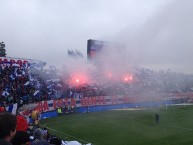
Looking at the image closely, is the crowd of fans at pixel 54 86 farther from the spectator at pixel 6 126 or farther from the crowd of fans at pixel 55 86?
the spectator at pixel 6 126

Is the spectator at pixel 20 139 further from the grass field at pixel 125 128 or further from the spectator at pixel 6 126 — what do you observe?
the grass field at pixel 125 128

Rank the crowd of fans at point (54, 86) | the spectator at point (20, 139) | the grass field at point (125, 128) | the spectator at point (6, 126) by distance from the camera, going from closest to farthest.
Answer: the spectator at point (6, 126) → the spectator at point (20, 139) → the grass field at point (125, 128) → the crowd of fans at point (54, 86)

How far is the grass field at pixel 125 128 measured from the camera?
24.4 m

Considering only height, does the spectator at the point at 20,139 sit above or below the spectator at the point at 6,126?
below

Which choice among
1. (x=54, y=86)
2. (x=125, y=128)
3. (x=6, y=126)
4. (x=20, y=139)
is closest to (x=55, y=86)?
(x=54, y=86)

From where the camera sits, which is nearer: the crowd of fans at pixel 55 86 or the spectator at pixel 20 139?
the spectator at pixel 20 139

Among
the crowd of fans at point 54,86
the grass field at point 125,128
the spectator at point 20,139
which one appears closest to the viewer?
the spectator at point 20,139

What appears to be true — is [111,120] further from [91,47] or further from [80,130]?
[91,47]

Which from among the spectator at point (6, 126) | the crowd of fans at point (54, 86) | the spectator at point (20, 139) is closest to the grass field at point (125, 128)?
the crowd of fans at point (54, 86)

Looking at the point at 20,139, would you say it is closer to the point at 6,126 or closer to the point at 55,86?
the point at 6,126

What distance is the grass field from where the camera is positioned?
79.9ft

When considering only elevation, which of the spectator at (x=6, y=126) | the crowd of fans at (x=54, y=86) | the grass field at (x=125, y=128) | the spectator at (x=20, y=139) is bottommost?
the grass field at (x=125, y=128)

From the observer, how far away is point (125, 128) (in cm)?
2920

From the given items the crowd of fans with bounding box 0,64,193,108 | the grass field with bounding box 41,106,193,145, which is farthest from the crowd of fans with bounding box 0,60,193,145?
the grass field with bounding box 41,106,193,145
